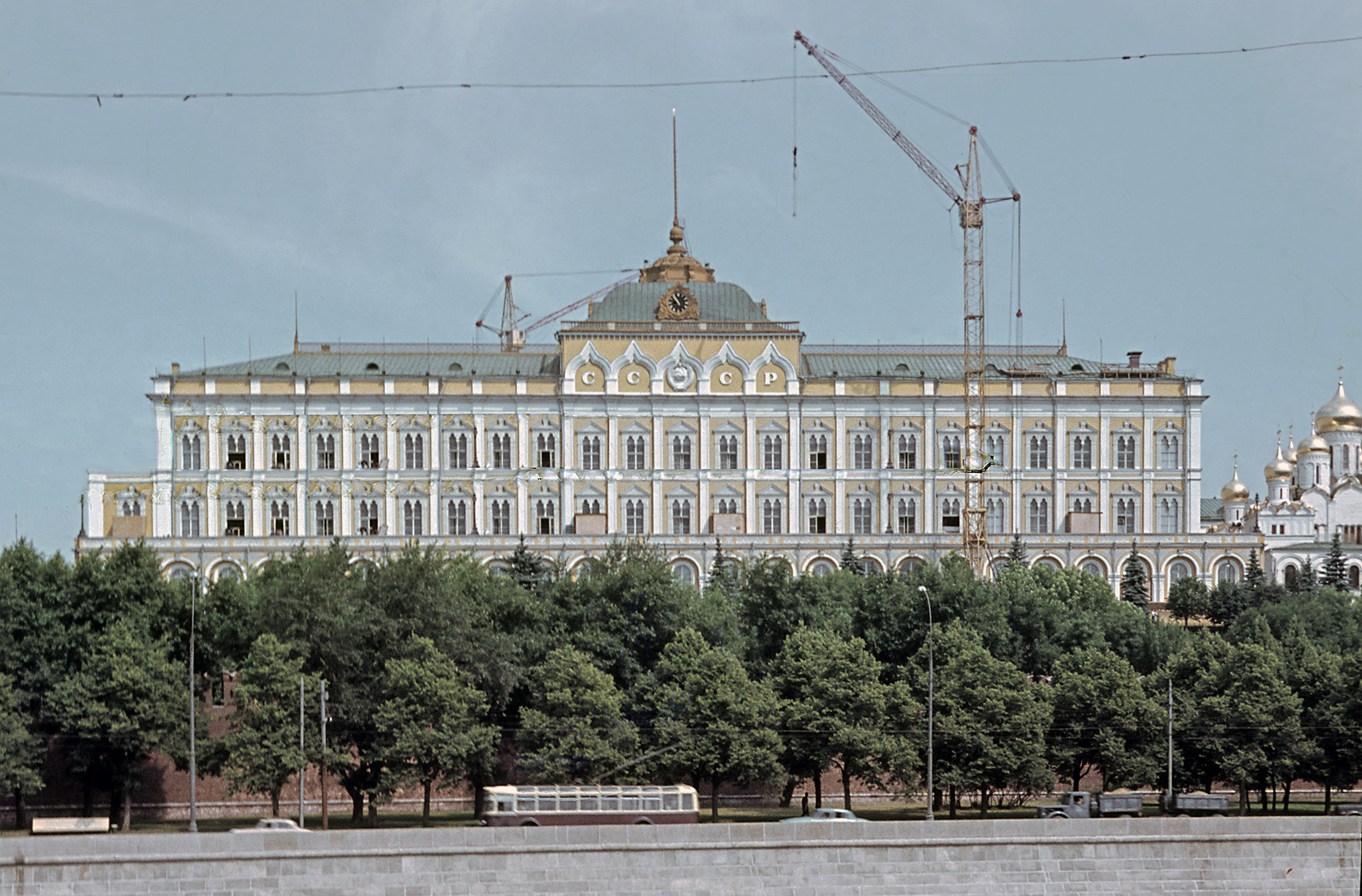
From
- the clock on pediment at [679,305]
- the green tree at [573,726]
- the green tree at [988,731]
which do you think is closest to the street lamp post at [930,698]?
the green tree at [988,731]

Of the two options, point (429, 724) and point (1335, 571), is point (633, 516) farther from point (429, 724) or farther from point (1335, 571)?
point (429, 724)

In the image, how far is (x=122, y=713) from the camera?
2704 inches

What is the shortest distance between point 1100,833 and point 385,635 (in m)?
30.4

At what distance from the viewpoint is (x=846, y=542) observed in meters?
125

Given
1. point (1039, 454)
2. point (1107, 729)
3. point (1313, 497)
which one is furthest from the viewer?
point (1313, 497)

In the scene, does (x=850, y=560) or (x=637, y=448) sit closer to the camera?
(x=850, y=560)

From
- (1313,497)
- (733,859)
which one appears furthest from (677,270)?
(733,859)

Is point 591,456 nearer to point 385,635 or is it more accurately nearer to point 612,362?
point 612,362

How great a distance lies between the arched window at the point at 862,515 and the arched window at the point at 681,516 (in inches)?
469

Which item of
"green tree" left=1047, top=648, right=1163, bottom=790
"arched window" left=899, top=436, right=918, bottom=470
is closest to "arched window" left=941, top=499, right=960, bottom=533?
"arched window" left=899, top=436, right=918, bottom=470

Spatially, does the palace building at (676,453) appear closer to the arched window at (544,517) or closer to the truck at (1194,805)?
the arched window at (544,517)

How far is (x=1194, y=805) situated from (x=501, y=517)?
2898 inches

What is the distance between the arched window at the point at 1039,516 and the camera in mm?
131500

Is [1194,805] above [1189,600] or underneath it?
underneath
